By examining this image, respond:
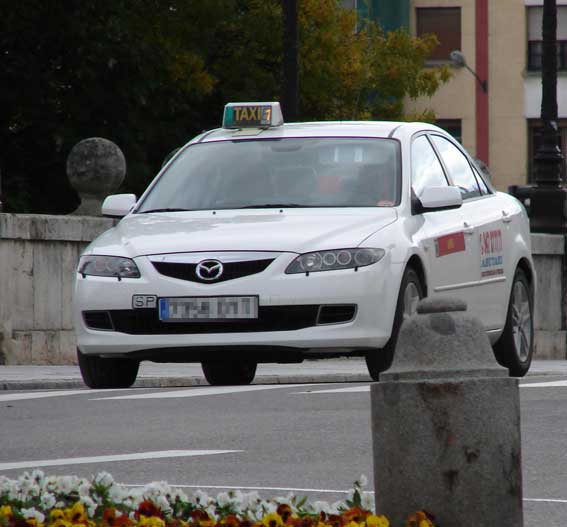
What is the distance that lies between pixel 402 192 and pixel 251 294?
1.42m

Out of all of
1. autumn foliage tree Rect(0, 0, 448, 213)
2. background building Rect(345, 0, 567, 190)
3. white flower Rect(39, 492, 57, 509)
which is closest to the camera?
white flower Rect(39, 492, 57, 509)

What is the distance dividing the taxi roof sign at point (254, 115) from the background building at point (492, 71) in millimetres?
46153

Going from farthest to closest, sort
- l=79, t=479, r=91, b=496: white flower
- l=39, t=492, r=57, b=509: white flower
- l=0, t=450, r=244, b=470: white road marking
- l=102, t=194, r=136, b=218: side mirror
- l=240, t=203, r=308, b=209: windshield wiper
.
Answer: l=102, t=194, r=136, b=218: side mirror, l=240, t=203, r=308, b=209: windshield wiper, l=0, t=450, r=244, b=470: white road marking, l=79, t=479, r=91, b=496: white flower, l=39, t=492, r=57, b=509: white flower

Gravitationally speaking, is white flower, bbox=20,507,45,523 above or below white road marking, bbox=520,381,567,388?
above

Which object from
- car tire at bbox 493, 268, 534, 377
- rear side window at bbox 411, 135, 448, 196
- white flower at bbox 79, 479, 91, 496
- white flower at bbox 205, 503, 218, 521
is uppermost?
rear side window at bbox 411, 135, 448, 196

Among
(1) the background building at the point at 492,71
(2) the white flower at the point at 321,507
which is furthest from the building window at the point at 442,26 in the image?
(2) the white flower at the point at 321,507

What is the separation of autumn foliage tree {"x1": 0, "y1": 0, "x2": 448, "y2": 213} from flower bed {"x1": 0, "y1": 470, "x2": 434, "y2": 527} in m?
22.7

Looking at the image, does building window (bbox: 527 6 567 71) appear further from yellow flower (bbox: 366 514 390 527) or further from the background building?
yellow flower (bbox: 366 514 390 527)

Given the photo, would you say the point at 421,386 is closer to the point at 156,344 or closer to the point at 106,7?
the point at 156,344

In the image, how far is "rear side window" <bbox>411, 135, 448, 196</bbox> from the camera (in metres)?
12.3

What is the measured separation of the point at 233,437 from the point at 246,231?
1.78 meters

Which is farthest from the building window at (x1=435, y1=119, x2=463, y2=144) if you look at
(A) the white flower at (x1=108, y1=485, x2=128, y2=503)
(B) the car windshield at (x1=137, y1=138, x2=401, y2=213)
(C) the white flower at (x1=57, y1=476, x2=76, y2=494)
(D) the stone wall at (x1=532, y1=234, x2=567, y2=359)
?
(A) the white flower at (x1=108, y1=485, x2=128, y2=503)

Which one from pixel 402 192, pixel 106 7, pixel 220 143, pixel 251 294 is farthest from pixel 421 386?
pixel 106 7

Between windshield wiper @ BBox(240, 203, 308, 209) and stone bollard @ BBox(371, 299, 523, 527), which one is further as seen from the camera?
windshield wiper @ BBox(240, 203, 308, 209)
